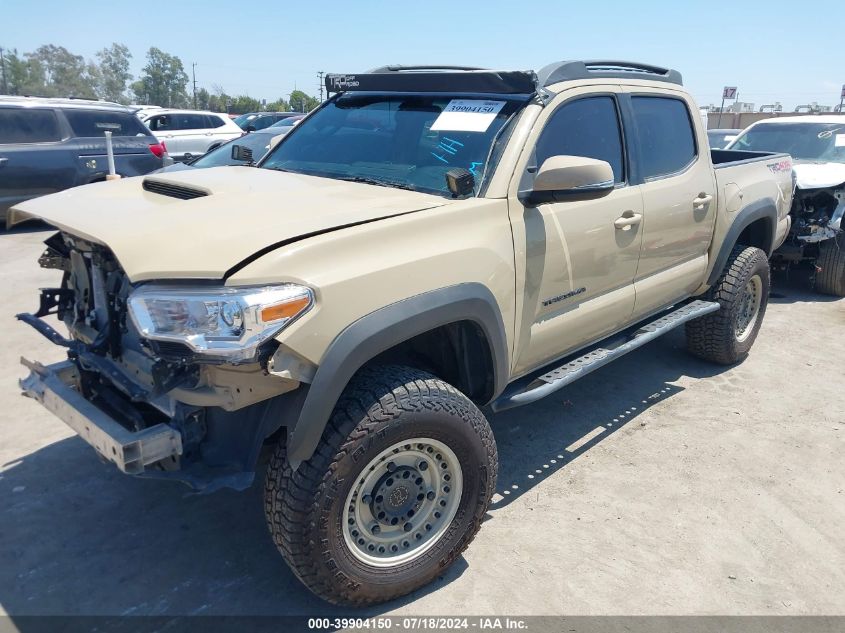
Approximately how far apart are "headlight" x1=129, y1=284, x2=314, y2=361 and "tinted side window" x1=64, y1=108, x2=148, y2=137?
32.5 ft

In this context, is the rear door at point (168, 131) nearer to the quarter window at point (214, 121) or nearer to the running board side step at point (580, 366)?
the quarter window at point (214, 121)

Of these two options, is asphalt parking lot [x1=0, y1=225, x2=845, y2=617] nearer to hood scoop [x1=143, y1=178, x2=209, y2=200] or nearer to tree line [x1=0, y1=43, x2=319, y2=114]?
hood scoop [x1=143, y1=178, x2=209, y2=200]

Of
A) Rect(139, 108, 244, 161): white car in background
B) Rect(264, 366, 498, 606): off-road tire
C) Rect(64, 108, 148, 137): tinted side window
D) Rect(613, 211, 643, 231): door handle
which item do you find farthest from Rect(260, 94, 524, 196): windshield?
Rect(139, 108, 244, 161): white car in background

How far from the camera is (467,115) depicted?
3.17m

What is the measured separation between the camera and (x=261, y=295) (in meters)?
2.08

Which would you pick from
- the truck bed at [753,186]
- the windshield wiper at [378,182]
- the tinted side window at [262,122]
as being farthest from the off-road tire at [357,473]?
the tinted side window at [262,122]

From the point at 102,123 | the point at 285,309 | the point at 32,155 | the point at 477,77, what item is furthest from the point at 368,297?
the point at 102,123

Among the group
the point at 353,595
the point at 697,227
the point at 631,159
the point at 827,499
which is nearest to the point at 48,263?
the point at 353,595

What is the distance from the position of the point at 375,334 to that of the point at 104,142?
1022 cm

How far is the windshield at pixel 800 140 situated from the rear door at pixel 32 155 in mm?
9750

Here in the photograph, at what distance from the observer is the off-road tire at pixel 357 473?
2295mm

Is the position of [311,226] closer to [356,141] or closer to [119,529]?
[356,141]

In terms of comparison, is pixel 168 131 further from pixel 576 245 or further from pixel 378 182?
pixel 576 245

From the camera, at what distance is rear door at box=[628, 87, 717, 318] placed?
12.7ft
